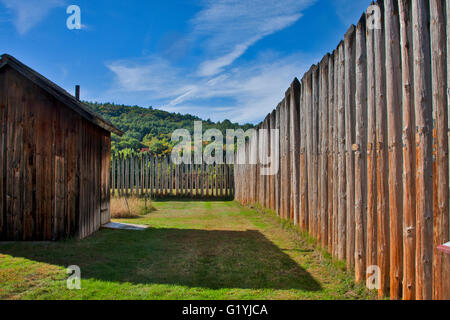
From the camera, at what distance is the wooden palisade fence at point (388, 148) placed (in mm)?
2219

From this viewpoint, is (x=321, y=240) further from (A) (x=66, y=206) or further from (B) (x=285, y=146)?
(A) (x=66, y=206)

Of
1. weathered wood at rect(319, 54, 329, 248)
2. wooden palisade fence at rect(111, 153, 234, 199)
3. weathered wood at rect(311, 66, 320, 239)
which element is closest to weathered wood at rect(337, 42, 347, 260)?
weathered wood at rect(319, 54, 329, 248)

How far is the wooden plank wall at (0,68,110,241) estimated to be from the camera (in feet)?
19.0

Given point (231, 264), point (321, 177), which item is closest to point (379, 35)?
point (321, 177)

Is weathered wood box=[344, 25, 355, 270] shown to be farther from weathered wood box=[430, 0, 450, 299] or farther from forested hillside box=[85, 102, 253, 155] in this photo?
forested hillside box=[85, 102, 253, 155]

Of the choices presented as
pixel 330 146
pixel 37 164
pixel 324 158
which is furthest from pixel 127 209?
pixel 330 146

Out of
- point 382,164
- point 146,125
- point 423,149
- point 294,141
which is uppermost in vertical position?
point 146,125

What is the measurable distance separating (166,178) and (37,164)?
31.6ft

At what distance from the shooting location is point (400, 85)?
2.67 m

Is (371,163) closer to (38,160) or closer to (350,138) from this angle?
(350,138)

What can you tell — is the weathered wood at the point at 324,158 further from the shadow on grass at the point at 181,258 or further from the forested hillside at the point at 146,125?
the forested hillside at the point at 146,125

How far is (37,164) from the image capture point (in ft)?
19.2

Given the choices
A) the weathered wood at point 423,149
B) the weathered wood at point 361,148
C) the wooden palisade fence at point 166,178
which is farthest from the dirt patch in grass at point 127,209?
the weathered wood at point 423,149
